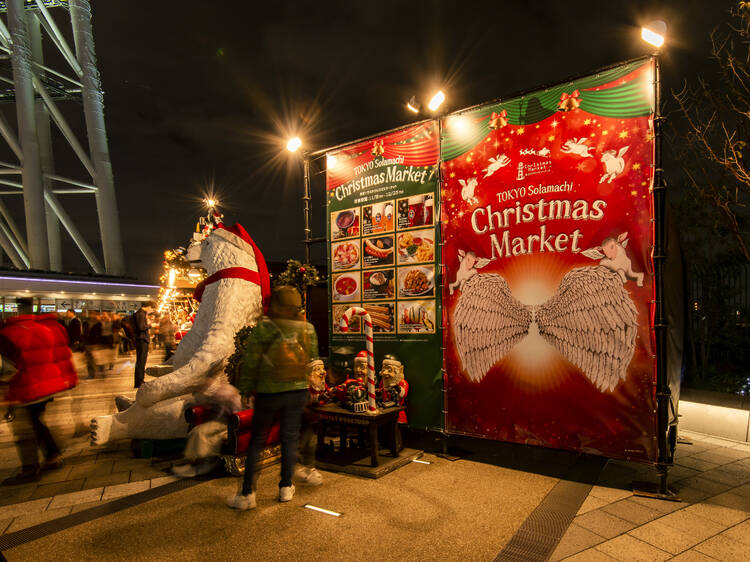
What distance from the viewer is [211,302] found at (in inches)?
216

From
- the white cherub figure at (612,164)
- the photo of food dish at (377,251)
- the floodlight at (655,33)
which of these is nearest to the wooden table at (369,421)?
the photo of food dish at (377,251)

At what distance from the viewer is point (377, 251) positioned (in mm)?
6230

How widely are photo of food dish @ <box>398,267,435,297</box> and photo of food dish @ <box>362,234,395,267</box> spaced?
0.30 meters

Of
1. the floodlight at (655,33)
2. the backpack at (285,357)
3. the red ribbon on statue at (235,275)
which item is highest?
the floodlight at (655,33)

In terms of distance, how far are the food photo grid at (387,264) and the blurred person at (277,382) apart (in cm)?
211

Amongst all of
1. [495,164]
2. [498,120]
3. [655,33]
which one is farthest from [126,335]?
[655,33]

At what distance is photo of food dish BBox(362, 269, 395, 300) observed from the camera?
6070 millimetres

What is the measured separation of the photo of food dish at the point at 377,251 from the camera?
6086 millimetres

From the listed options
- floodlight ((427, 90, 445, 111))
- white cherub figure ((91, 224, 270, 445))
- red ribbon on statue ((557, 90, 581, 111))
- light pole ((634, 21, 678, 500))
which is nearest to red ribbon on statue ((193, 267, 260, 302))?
white cherub figure ((91, 224, 270, 445))

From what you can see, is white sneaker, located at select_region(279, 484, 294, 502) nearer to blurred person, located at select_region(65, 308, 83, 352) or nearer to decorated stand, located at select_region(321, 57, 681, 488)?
decorated stand, located at select_region(321, 57, 681, 488)

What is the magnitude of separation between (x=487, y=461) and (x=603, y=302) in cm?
228

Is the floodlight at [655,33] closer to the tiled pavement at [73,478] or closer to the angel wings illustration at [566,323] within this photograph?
the angel wings illustration at [566,323]

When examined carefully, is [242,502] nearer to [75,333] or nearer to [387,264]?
[387,264]

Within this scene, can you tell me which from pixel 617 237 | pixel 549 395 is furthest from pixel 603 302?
pixel 549 395
